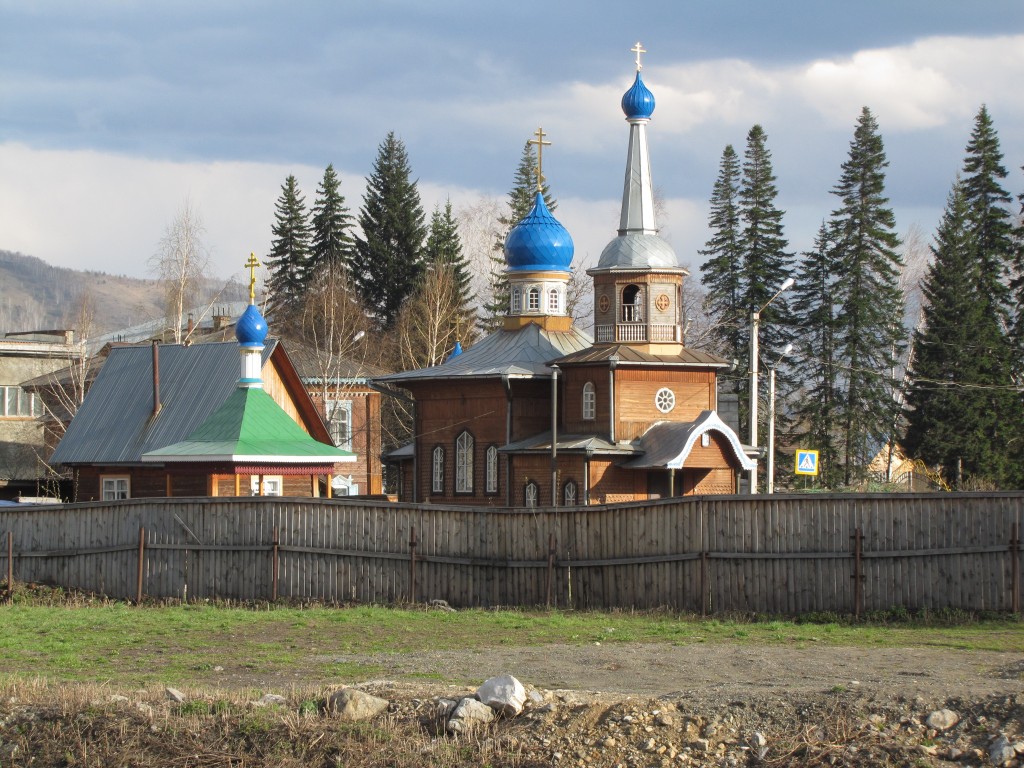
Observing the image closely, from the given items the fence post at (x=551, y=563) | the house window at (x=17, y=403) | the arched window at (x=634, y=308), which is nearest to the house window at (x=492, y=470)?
the arched window at (x=634, y=308)

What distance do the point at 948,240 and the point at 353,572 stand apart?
119ft

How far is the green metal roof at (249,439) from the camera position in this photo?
34.8 m

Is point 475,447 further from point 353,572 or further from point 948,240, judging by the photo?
point 948,240

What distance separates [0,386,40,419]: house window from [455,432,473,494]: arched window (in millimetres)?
24682

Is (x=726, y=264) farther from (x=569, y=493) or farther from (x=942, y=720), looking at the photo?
(x=942, y=720)

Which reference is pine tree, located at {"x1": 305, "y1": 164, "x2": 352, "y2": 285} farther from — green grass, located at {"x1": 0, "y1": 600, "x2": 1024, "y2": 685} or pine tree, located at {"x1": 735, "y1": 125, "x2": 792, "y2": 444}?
green grass, located at {"x1": 0, "y1": 600, "x2": 1024, "y2": 685}

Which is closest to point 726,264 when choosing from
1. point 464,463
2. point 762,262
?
point 762,262

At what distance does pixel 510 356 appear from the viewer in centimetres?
4062

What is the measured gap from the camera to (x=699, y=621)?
21.1m

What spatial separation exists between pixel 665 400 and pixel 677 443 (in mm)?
2547

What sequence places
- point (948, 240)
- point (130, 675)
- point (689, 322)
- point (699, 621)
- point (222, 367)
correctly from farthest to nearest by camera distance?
point (689, 322) < point (948, 240) < point (222, 367) < point (699, 621) < point (130, 675)

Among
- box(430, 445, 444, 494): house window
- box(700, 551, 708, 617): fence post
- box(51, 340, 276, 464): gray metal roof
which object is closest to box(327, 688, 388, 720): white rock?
box(700, 551, 708, 617): fence post

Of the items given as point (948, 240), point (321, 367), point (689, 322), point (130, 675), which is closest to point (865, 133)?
point (948, 240)

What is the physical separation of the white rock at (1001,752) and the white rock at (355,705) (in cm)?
552
